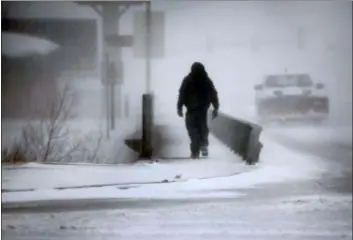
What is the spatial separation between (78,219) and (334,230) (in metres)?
0.71

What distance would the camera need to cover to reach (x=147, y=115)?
1.61 metres

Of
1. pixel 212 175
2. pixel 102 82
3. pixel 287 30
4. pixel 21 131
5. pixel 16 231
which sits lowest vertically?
pixel 16 231

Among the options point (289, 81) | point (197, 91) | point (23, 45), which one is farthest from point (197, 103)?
point (23, 45)

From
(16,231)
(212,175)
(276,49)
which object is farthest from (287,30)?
(16,231)

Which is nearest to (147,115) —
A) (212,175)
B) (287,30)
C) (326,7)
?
(212,175)

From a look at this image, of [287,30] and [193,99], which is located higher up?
[287,30]

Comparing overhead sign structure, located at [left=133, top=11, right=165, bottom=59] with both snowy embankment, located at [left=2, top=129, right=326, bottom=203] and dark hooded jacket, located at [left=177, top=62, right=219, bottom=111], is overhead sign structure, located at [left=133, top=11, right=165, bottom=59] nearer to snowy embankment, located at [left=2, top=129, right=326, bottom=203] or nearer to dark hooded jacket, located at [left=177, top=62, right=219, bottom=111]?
dark hooded jacket, located at [left=177, top=62, right=219, bottom=111]

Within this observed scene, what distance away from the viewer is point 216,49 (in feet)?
5.32

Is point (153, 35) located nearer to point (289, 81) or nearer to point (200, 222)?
point (289, 81)

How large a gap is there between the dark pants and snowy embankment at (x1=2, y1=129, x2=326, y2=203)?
3cm

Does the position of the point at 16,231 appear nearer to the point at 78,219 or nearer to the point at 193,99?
the point at 78,219

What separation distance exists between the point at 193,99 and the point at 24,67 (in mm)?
484

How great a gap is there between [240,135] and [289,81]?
8.0 inches

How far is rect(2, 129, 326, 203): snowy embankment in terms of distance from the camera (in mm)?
1616
